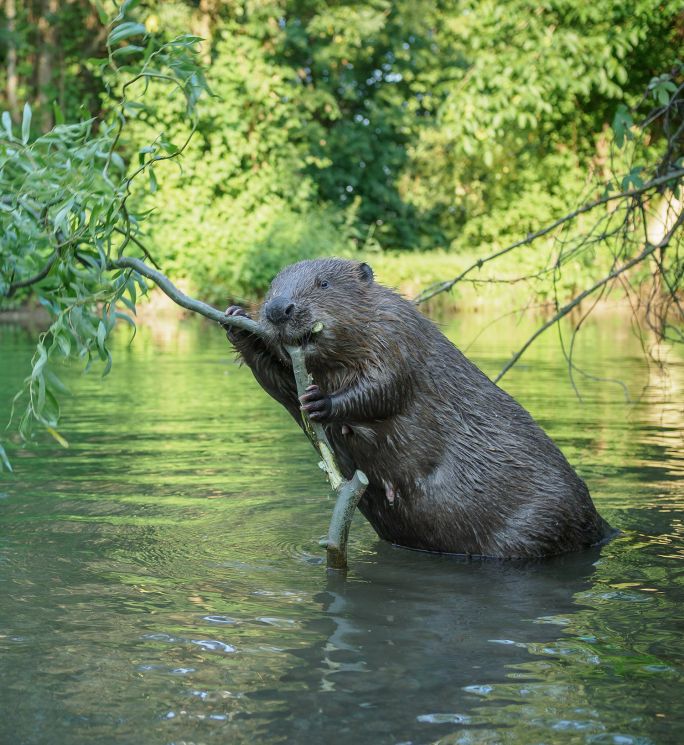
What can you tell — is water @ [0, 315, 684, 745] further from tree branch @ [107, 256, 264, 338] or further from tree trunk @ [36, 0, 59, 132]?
tree trunk @ [36, 0, 59, 132]

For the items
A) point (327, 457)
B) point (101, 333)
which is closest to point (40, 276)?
point (101, 333)

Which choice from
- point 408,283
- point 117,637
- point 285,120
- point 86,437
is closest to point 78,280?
point 117,637

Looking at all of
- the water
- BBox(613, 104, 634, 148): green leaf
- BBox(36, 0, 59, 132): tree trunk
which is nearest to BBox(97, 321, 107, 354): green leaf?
the water

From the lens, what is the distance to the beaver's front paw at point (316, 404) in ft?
14.7

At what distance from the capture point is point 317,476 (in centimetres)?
683

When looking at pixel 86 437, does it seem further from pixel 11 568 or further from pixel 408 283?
pixel 408 283

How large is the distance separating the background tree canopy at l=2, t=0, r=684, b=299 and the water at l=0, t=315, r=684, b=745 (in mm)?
11445

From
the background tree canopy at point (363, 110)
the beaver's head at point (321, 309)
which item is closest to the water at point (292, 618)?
→ the beaver's head at point (321, 309)

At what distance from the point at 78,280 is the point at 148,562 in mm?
1335

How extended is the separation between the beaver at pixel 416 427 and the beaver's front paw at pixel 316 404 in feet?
0.33

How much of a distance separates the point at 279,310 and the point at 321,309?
8.4 inches

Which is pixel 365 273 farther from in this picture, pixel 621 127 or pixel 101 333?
pixel 621 127

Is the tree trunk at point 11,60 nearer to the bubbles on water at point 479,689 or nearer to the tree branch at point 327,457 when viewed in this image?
the tree branch at point 327,457

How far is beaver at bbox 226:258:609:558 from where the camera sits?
4699 millimetres
